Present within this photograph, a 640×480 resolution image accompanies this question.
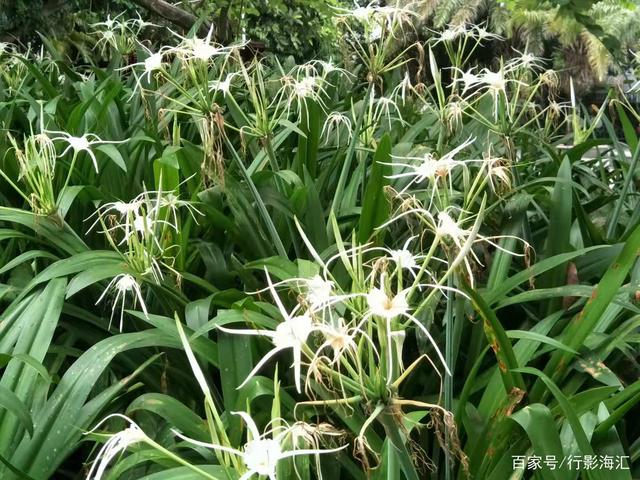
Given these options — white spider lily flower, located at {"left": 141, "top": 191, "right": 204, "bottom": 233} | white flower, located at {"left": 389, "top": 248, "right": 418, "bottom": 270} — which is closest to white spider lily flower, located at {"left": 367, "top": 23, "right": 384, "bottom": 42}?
white spider lily flower, located at {"left": 141, "top": 191, "right": 204, "bottom": 233}

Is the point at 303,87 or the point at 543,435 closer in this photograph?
the point at 543,435

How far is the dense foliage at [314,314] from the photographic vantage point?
0.72 m

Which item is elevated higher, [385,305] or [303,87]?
[385,305]

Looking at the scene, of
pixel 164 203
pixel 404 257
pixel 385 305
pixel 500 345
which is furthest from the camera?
pixel 164 203

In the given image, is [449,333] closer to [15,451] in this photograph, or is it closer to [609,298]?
[609,298]

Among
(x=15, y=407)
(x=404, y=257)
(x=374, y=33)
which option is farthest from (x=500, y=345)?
(x=374, y=33)

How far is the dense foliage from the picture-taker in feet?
2.37

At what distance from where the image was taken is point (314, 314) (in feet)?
2.04

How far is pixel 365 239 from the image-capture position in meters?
1.28

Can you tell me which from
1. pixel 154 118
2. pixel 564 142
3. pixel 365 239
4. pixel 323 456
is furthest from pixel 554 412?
pixel 564 142

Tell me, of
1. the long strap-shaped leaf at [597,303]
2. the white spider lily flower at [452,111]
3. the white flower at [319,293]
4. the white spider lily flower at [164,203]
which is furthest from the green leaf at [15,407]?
the white spider lily flower at [452,111]

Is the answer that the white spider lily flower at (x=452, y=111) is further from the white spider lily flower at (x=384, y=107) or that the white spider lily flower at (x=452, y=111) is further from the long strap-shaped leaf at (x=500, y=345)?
the long strap-shaped leaf at (x=500, y=345)

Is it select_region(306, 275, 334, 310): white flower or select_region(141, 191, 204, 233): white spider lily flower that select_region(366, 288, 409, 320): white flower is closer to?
select_region(306, 275, 334, 310): white flower

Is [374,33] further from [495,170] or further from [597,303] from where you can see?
[597,303]
